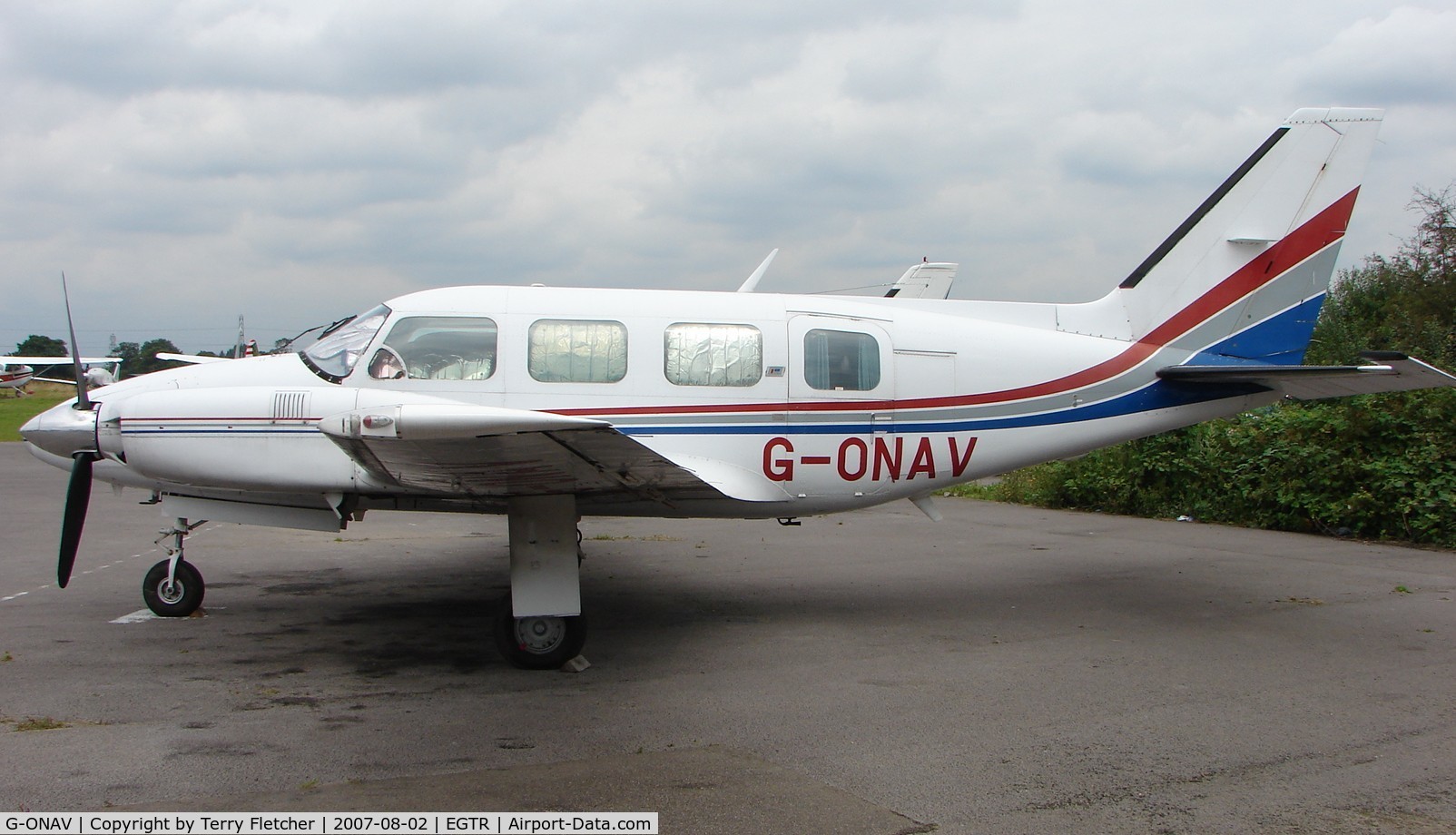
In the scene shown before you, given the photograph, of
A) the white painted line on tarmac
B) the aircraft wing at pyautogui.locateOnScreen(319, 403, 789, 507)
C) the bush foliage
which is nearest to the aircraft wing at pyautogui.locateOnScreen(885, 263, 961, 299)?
the bush foliage

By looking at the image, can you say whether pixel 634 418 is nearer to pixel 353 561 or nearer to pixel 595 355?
pixel 595 355

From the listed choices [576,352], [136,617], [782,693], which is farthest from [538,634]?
[136,617]

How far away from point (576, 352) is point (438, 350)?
3.44 ft

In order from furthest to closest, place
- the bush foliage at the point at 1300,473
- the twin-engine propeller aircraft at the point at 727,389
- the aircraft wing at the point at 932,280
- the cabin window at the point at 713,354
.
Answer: the aircraft wing at the point at 932,280
the bush foliage at the point at 1300,473
the cabin window at the point at 713,354
the twin-engine propeller aircraft at the point at 727,389

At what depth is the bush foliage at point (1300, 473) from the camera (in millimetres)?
11758

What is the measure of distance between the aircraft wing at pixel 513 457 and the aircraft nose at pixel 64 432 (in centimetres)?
221

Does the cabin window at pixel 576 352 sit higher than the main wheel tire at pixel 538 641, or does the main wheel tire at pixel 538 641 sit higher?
the cabin window at pixel 576 352

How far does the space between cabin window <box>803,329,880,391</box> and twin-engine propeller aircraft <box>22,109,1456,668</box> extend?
0.02m

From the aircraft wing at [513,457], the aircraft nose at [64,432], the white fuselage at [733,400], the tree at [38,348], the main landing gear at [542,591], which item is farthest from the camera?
the tree at [38,348]

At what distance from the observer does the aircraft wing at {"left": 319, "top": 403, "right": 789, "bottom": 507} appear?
4.93 m

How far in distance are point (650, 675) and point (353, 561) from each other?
5.81 metres

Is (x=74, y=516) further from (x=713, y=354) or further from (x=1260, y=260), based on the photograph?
(x=1260, y=260)

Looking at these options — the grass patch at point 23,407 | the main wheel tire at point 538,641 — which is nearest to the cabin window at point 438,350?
the main wheel tire at point 538,641

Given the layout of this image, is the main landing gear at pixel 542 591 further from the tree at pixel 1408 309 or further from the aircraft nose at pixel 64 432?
the tree at pixel 1408 309
